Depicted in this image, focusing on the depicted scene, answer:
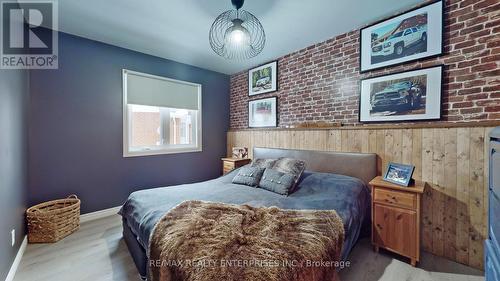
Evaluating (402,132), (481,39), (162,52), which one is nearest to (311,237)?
(402,132)

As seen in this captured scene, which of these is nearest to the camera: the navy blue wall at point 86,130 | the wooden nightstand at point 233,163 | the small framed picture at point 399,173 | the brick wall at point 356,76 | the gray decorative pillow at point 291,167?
the brick wall at point 356,76

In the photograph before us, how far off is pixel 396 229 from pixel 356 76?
1.83 metres

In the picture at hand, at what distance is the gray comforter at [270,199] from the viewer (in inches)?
67.2

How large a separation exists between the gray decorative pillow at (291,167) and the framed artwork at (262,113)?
3.80ft

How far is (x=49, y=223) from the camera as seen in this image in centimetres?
226

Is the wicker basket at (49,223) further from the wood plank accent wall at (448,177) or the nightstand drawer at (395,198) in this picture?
the wood plank accent wall at (448,177)

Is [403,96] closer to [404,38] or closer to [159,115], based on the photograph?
[404,38]

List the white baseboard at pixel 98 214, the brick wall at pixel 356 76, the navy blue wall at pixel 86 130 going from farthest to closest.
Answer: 1. the white baseboard at pixel 98 214
2. the navy blue wall at pixel 86 130
3. the brick wall at pixel 356 76

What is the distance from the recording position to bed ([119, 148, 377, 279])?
1714 millimetres

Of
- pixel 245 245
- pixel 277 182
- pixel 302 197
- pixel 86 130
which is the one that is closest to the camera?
pixel 245 245

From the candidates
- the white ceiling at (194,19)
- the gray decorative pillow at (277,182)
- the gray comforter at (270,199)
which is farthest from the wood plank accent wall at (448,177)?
the white ceiling at (194,19)

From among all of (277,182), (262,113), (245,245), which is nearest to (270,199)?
(277,182)

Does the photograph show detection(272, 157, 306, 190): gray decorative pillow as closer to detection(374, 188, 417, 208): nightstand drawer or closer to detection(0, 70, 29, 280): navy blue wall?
detection(374, 188, 417, 208): nightstand drawer

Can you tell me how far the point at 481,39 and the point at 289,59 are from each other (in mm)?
2179
